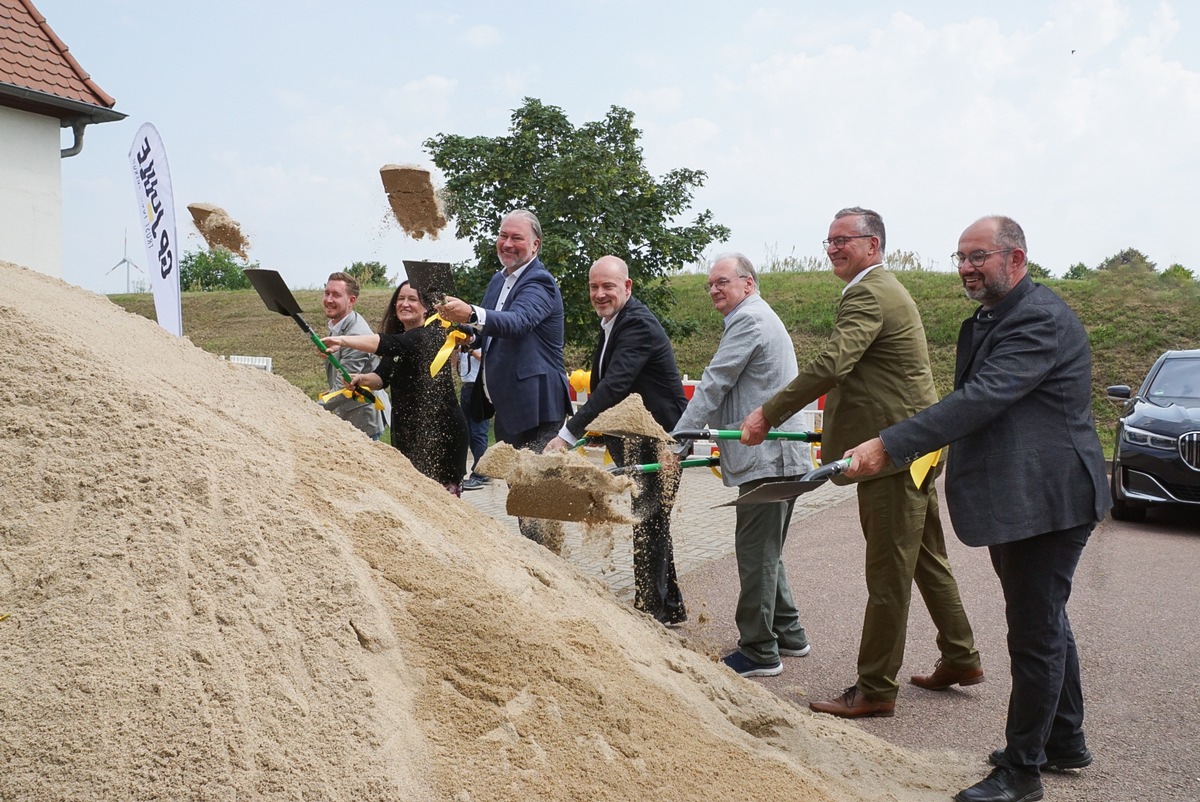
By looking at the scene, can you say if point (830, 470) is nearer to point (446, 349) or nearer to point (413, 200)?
point (446, 349)

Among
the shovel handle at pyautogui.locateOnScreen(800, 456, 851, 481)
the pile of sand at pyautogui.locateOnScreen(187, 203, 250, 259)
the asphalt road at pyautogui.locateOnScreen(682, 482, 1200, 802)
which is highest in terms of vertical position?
the pile of sand at pyautogui.locateOnScreen(187, 203, 250, 259)

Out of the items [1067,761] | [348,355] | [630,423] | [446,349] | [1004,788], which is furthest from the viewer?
[348,355]

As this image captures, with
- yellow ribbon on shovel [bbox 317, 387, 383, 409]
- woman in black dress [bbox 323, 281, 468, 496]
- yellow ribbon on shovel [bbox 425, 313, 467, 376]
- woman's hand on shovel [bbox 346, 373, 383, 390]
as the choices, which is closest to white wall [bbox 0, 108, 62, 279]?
yellow ribbon on shovel [bbox 317, 387, 383, 409]

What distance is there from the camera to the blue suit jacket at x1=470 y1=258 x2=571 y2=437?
5781 mm

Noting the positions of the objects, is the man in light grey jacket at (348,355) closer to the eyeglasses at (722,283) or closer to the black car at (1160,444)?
the eyeglasses at (722,283)

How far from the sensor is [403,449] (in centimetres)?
682

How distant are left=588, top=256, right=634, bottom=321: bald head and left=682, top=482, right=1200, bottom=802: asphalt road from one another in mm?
1903

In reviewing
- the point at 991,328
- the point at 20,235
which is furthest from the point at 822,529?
the point at 20,235

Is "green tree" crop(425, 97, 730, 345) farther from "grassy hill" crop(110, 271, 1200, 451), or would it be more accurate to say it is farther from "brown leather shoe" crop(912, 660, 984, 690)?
"brown leather shoe" crop(912, 660, 984, 690)

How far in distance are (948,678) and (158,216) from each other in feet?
19.4

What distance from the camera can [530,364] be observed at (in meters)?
5.83

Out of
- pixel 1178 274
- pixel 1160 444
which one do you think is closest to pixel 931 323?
pixel 1178 274

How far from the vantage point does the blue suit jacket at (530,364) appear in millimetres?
5781

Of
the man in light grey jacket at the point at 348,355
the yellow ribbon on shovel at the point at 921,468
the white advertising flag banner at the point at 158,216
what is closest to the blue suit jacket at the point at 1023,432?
the yellow ribbon on shovel at the point at 921,468
